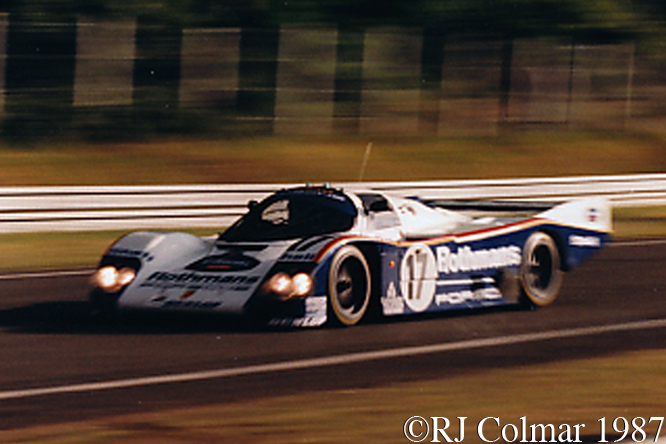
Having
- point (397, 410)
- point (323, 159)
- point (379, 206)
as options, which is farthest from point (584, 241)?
point (323, 159)

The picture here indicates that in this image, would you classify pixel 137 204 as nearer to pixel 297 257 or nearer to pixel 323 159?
pixel 297 257

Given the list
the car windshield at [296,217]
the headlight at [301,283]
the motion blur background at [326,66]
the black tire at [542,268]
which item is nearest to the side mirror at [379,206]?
the car windshield at [296,217]

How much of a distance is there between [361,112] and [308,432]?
762 inches

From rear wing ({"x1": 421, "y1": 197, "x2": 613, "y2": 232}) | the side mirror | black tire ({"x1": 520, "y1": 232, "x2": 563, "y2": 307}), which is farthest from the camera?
rear wing ({"x1": 421, "y1": 197, "x2": 613, "y2": 232})

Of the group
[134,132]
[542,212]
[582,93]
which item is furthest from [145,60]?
[542,212]

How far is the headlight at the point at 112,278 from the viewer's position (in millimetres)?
8109

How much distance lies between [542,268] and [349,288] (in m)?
2.17

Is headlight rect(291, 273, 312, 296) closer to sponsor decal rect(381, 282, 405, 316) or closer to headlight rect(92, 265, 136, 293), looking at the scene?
sponsor decal rect(381, 282, 405, 316)

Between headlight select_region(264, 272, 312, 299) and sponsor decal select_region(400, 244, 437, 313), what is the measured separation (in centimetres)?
95

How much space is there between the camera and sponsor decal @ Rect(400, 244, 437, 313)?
8328 mm

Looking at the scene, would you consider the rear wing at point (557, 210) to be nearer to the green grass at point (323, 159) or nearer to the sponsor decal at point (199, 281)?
the sponsor decal at point (199, 281)

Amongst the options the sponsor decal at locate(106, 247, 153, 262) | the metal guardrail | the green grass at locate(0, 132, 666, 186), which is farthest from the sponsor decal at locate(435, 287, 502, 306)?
the green grass at locate(0, 132, 666, 186)

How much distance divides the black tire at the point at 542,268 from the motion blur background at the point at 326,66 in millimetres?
13185

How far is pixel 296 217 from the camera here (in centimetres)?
855
